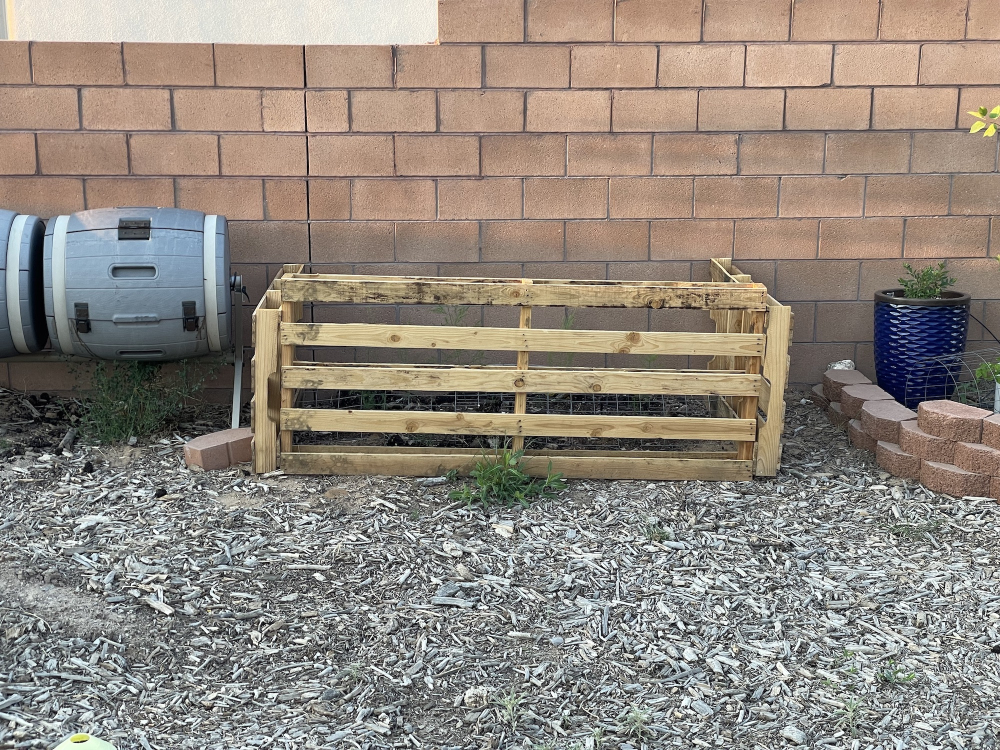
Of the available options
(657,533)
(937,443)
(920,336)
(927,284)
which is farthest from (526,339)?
(927,284)

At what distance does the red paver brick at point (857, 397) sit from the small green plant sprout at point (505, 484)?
1.59 meters

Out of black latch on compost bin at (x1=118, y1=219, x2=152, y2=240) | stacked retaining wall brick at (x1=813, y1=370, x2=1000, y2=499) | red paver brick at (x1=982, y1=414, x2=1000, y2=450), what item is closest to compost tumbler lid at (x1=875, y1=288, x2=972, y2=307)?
stacked retaining wall brick at (x1=813, y1=370, x2=1000, y2=499)

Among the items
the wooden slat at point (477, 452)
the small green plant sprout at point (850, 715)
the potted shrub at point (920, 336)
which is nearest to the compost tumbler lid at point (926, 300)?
the potted shrub at point (920, 336)

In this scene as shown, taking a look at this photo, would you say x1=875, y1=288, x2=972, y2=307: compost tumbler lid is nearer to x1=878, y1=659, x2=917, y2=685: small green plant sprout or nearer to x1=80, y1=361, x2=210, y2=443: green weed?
x1=878, y1=659, x2=917, y2=685: small green plant sprout

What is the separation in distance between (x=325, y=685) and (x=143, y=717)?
0.47 m

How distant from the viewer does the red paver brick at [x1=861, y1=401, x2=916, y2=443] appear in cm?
441

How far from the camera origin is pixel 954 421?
13.4ft

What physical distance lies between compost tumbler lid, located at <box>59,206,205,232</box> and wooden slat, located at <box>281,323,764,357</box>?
33.7 inches

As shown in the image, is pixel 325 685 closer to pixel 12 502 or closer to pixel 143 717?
pixel 143 717

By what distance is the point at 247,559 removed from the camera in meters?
3.45

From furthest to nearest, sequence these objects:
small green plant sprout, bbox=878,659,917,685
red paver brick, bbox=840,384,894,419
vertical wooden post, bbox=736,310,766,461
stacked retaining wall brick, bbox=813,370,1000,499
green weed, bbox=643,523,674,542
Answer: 1. red paver brick, bbox=840,384,894,419
2. vertical wooden post, bbox=736,310,766,461
3. stacked retaining wall brick, bbox=813,370,1000,499
4. green weed, bbox=643,523,674,542
5. small green plant sprout, bbox=878,659,917,685

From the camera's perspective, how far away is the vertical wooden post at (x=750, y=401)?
4160mm

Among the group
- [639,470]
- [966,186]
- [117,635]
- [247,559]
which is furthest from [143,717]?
[966,186]

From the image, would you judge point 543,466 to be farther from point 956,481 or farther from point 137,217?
point 137,217
